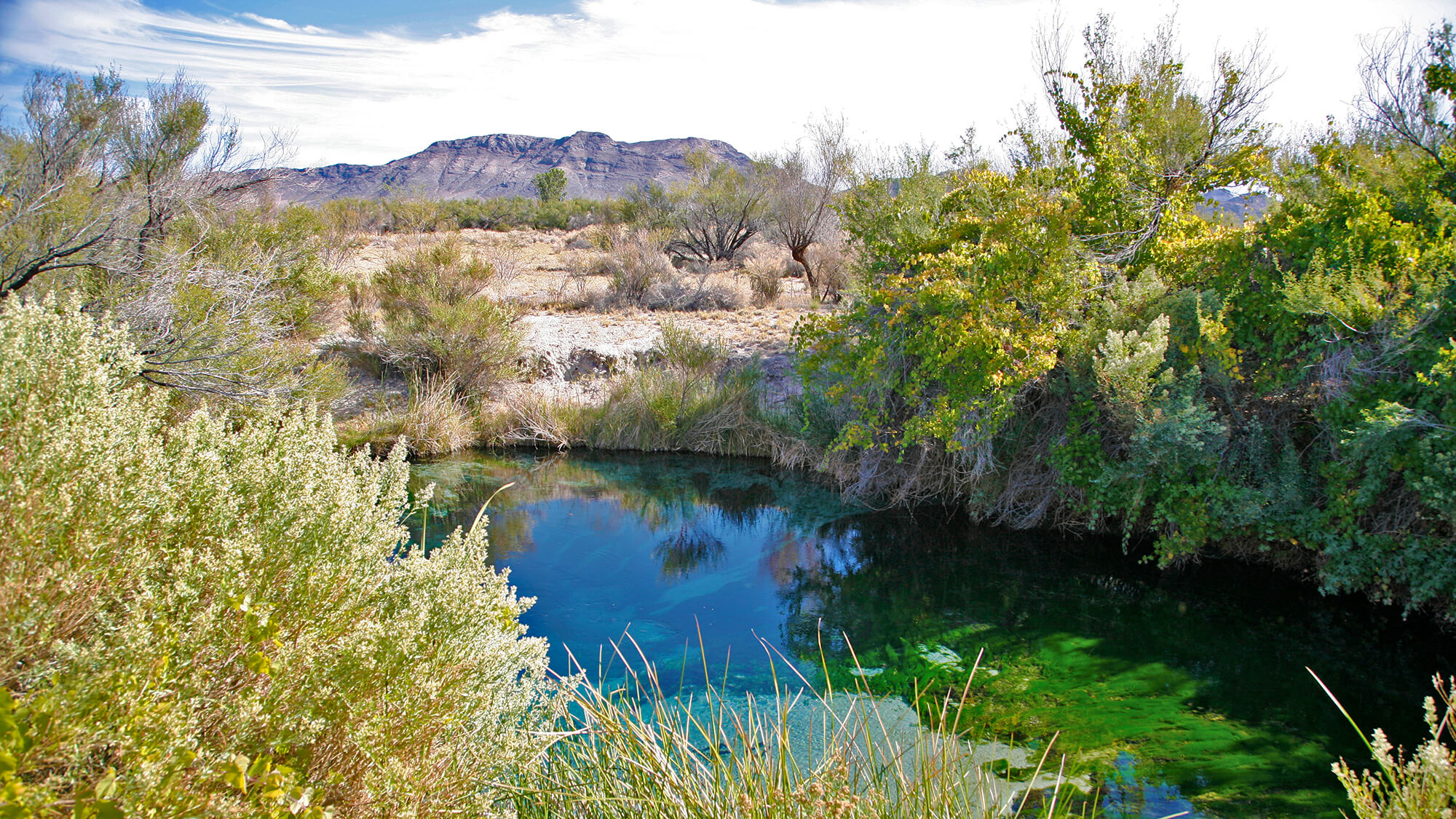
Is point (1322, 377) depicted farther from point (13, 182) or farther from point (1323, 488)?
point (13, 182)

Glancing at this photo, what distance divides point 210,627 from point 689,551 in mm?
6139

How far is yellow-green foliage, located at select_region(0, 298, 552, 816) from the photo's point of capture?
1.42 metres

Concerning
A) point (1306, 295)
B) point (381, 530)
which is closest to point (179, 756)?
point (381, 530)

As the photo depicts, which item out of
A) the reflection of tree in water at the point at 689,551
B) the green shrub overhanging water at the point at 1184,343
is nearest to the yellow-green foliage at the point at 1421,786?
the green shrub overhanging water at the point at 1184,343

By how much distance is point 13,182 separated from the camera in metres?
6.05

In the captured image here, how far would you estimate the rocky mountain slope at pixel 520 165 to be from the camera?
77.3 meters

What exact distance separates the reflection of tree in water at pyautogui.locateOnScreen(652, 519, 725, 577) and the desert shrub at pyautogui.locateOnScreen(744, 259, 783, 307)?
955 cm

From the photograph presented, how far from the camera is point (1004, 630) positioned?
5648 mm

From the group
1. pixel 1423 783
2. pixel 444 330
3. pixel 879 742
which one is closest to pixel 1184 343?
pixel 879 742

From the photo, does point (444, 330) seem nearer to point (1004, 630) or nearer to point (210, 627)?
point (1004, 630)

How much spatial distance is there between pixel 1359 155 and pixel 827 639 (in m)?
5.69

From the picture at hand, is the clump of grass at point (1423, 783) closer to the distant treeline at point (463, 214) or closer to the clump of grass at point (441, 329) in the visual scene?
the clump of grass at point (441, 329)

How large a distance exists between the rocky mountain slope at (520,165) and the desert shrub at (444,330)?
199 ft

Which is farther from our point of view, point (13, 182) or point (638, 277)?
point (638, 277)
